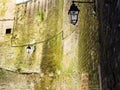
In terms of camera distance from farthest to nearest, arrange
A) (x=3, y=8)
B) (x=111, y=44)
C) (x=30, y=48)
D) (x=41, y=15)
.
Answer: (x=3, y=8) → (x=41, y=15) → (x=30, y=48) → (x=111, y=44)

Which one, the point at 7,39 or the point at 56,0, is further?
→ the point at 7,39

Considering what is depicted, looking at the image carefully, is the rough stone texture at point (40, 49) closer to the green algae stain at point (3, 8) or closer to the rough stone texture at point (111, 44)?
the green algae stain at point (3, 8)

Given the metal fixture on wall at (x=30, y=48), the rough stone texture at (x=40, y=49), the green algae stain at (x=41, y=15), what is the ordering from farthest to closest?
the green algae stain at (x=41, y=15) → the metal fixture on wall at (x=30, y=48) → the rough stone texture at (x=40, y=49)

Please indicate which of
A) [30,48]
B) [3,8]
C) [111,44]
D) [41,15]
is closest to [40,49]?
[30,48]

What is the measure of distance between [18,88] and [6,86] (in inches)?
22.9

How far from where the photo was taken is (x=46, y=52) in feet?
45.9

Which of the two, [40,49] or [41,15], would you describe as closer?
[40,49]

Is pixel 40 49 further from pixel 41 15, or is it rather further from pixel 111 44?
pixel 111 44

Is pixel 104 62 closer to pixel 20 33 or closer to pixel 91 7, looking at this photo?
pixel 91 7

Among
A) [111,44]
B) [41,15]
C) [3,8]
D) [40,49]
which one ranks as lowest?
[111,44]

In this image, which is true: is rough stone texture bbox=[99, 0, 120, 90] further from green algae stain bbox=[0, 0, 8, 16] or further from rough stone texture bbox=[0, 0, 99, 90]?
green algae stain bbox=[0, 0, 8, 16]

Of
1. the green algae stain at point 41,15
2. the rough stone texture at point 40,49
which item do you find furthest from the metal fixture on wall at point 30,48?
the green algae stain at point 41,15

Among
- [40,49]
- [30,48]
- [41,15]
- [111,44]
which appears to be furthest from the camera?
[41,15]

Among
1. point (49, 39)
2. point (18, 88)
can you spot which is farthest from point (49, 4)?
point (18, 88)
